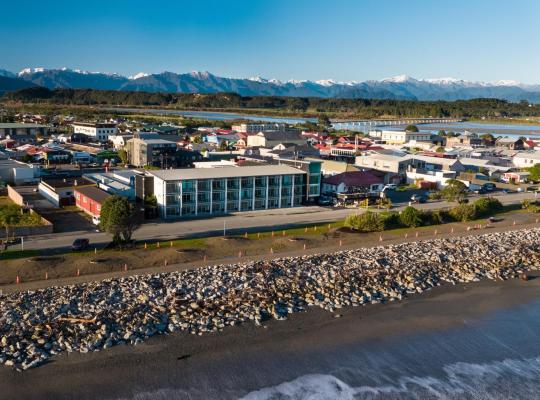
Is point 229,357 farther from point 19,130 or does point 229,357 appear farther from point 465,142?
point 465,142

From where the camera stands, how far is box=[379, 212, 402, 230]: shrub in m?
26.2

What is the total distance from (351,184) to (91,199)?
15798mm

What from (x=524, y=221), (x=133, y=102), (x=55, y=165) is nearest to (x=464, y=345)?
(x=524, y=221)

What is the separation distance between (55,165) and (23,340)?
34.6 m

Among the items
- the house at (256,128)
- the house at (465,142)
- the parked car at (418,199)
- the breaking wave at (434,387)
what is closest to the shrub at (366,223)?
the parked car at (418,199)

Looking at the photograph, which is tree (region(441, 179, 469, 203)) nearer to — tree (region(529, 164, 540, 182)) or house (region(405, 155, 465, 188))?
house (region(405, 155, 465, 188))

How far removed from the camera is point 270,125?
81250 millimetres

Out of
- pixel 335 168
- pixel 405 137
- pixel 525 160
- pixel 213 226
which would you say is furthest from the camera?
pixel 405 137

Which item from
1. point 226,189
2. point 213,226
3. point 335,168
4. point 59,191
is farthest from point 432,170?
point 59,191

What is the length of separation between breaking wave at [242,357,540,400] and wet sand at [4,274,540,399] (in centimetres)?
51

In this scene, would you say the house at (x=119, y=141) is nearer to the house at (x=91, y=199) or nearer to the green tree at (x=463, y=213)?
the house at (x=91, y=199)

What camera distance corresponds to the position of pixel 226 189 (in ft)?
91.8

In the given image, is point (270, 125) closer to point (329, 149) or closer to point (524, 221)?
point (329, 149)

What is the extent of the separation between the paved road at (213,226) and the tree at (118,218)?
3.48 ft
